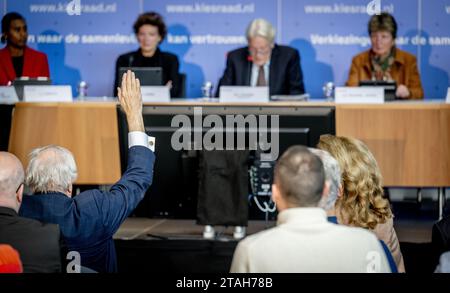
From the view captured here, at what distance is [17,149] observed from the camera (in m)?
5.57

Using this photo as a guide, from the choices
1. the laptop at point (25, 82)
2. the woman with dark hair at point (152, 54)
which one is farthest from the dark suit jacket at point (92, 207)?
the woman with dark hair at point (152, 54)

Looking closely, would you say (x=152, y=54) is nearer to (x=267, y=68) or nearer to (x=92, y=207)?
(x=267, y=68)

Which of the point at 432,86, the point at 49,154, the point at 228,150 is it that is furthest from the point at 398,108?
the point at 49,154

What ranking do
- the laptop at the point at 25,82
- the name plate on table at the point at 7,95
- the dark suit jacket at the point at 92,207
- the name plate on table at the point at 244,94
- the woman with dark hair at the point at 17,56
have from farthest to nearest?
the woman with dark hair at the point at 17,56
the laptop at the point at 25,82
the name plate on table at the point at 7,95
the name plate on table at the point at 244,94
the dark suit jacket at the point at 92,207

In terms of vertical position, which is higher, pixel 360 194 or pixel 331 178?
pixel 331 178

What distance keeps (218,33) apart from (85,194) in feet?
16.2

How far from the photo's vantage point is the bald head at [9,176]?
259 centimetres

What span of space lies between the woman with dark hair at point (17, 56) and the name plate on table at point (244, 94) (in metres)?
2.27

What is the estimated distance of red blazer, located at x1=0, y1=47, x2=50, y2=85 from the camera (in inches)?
270

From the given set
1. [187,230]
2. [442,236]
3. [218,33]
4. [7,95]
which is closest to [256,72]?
[218,33]

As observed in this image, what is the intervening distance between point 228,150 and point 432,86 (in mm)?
3350

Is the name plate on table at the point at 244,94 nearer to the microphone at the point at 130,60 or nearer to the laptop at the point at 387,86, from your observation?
the laptop at the point at 387,86

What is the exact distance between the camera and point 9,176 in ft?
8.53
